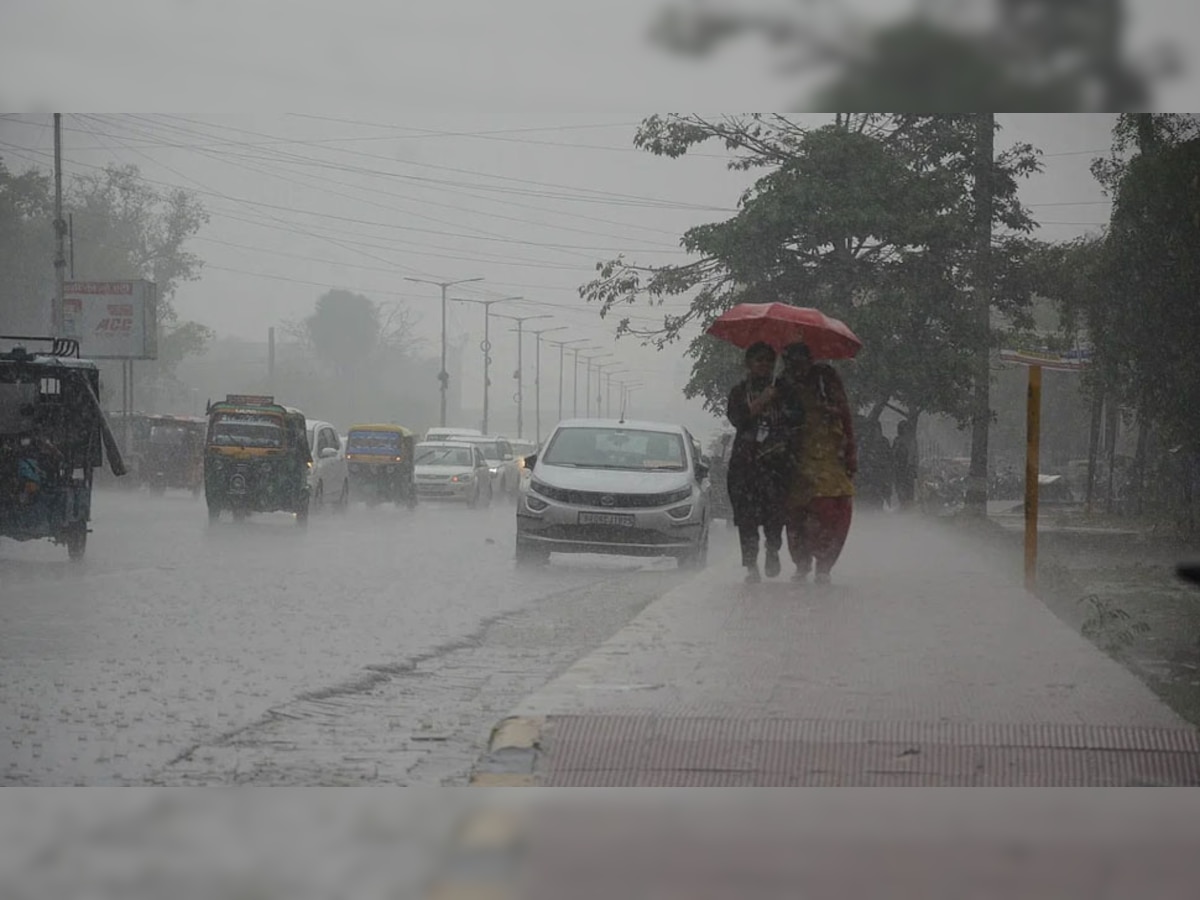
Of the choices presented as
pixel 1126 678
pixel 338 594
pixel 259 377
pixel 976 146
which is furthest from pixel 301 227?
pixel 1126 678

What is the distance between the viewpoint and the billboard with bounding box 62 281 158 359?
10.7m

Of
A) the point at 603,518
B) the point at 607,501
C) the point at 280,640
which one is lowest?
the point at 280,640

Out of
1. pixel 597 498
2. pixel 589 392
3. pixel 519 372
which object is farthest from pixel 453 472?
pixel 589 392

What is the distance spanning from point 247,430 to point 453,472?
178 centimetres

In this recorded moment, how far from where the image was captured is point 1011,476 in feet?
34.7

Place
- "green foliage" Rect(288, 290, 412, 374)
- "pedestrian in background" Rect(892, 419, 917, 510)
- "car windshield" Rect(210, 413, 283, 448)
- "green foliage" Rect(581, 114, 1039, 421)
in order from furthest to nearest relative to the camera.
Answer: "car windshield" Rect(210, 413, 283, 448) → "green foliage" Rect(288, 290, 412, 374) → "pedestrian in background" Rect(892, 419, 917, 510) → "green foliage" Rect(581, 114, 1039, 421)

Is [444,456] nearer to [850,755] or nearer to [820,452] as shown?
[820,452]

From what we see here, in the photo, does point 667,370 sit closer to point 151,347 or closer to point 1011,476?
point 1011,476

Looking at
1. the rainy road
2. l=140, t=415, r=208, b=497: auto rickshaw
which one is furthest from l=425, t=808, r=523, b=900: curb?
l=140, t=415, r=208, b=497: auto rickshaw

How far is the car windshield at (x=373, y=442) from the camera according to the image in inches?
495

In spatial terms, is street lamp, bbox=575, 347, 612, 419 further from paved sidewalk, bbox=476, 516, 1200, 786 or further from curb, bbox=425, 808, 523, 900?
curb, bbox=425, 808, 523, 900

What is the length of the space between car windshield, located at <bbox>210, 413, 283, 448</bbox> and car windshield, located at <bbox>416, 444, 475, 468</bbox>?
1.40 m

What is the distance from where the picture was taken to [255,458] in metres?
12.7

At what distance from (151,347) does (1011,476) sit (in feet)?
16.3
